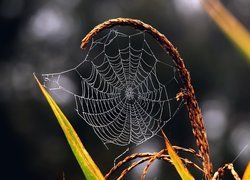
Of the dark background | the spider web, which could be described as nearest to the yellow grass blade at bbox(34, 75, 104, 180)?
the spider web

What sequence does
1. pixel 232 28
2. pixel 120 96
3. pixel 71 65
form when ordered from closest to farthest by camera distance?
pixel 232 28
pixel 120 96
pixel 71 65

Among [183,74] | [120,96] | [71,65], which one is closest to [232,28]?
[183,74]

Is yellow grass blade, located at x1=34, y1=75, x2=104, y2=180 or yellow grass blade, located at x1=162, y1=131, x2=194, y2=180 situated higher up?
yellow grass blade, located at x1=34, y1=75, x2=104, y2=180

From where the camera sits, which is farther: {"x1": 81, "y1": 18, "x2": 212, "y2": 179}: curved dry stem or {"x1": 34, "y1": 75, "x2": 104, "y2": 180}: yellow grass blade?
{"x1": 34, "y1": 75, "x2": 104, "y2": 180}: yellow grass blade

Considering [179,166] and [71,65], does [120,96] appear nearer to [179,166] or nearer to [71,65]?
[179,166]

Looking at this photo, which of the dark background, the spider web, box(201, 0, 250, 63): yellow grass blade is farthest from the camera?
the dark background

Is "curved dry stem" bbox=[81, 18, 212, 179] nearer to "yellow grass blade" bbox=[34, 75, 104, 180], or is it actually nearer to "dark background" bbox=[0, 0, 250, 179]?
"yellow grass blade" bbox=[34, 75, 104, 180]

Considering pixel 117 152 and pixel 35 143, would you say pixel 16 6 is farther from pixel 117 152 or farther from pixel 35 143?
pixel 117 152

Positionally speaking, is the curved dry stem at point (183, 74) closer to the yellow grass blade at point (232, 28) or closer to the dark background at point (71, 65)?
the yellow grass blade at point (232, 28)

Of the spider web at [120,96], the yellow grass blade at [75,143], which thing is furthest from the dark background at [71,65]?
the yellow grass blade at [75,143]
